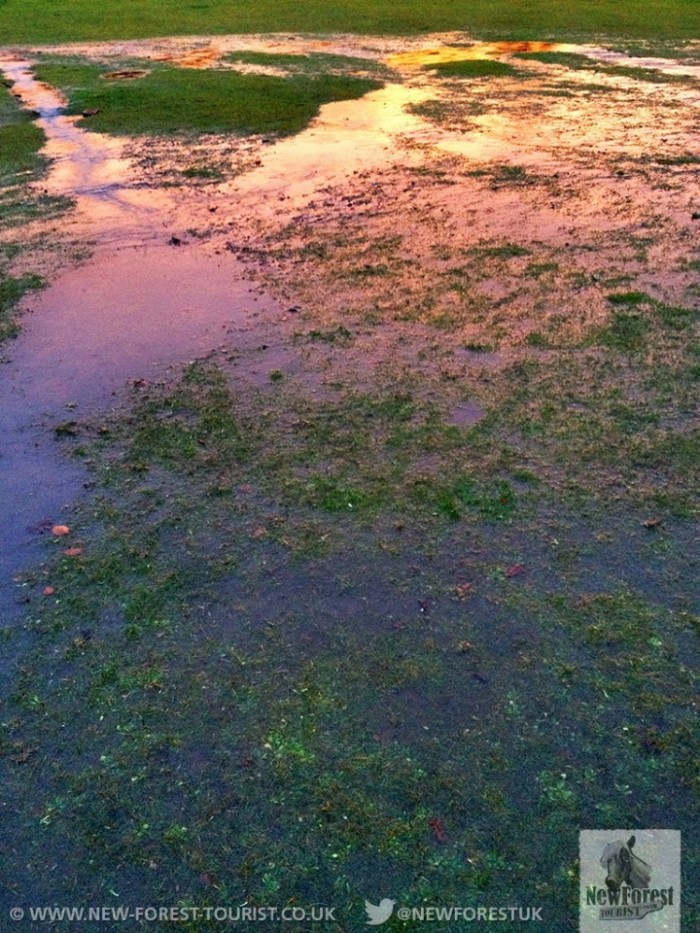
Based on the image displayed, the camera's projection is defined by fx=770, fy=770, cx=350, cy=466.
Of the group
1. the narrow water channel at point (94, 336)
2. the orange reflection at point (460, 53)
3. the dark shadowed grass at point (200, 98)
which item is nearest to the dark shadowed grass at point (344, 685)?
the narrow water channel at point (94, 336)

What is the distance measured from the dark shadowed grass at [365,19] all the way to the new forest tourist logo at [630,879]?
2836cm

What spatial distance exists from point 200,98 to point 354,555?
17.6 m

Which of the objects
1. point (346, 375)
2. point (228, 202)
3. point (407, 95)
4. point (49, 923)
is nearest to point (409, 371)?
point (346, 375)

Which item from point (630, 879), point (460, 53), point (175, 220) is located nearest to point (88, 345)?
point (175, 220)

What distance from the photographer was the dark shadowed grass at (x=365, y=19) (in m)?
27.7

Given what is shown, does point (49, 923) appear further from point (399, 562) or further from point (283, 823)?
point (399, 562)

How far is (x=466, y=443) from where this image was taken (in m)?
6.47

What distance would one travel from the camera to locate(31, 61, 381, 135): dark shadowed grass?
1719cm

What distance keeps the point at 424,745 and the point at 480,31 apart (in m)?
29.7

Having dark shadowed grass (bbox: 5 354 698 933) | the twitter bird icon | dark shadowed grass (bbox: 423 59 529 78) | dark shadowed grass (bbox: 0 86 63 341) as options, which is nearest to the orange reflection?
dark shadowed grass (bbox: 423 59 529 78)

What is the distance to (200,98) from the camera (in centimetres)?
1941

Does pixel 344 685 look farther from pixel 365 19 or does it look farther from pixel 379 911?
pixel 365 19

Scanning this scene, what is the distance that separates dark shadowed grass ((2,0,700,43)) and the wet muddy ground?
20.7 meters

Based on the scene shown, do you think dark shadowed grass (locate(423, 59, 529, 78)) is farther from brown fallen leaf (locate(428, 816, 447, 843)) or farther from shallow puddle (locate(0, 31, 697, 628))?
brown fallen leaf (locate(428, 816, 447, 843))
